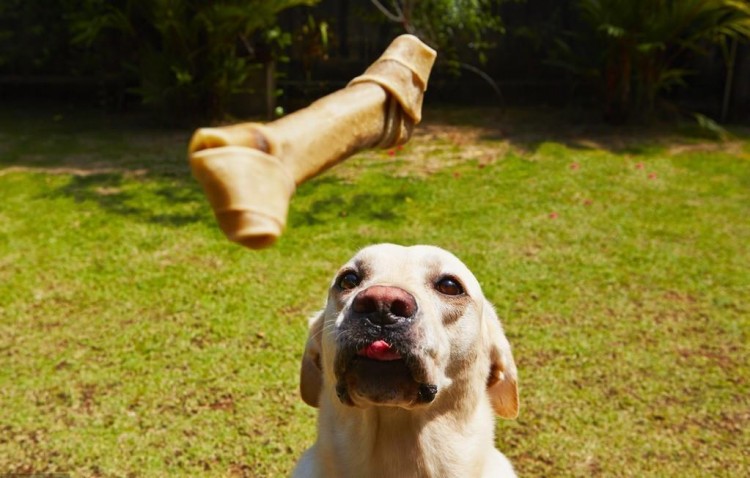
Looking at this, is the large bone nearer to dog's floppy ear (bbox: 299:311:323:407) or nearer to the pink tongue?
the pink tongue

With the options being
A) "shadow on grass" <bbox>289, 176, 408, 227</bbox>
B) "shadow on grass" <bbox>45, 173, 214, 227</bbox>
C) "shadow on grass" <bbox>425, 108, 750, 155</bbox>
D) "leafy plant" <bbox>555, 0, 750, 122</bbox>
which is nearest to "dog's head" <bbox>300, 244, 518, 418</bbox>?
"shadow on grass" <bbox>289, 176, 408, 227</bbox>

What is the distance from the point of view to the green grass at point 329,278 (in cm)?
388

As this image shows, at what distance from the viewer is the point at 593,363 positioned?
4.64 metres

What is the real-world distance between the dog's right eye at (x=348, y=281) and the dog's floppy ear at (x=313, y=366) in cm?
21

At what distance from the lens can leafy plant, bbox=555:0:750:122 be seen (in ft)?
30.3

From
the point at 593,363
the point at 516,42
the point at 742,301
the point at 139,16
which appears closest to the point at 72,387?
the point at 593,363

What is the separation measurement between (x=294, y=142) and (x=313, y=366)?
1.23 m

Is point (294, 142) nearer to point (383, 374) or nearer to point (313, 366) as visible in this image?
point (383, 374)

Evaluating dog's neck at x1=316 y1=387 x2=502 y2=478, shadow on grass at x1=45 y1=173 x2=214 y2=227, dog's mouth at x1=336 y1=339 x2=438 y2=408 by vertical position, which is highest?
dog's mouth at x1=336 y1=339 x2=438 y2=408

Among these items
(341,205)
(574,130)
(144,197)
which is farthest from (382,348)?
(574,130)

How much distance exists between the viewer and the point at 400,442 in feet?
8.59

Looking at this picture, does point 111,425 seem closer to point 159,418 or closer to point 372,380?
point 159,418

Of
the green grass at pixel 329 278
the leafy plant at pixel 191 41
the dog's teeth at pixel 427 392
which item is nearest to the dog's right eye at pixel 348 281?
the dog's teeth at pixel 427 392

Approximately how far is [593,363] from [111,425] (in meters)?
2.86
